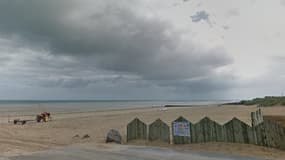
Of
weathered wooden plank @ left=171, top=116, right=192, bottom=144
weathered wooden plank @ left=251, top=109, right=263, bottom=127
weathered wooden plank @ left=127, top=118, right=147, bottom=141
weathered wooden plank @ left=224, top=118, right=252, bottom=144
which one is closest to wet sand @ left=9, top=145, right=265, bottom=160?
weathered wooden plank @ left=171, top=116, right=192, bottom=144

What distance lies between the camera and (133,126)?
1298 centimetres

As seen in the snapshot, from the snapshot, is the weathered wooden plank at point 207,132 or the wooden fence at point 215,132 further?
the weathered wooden plank at point 207,132

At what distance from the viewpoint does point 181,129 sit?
38.6 feet

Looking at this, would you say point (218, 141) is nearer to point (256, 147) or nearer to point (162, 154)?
point (256, 147)

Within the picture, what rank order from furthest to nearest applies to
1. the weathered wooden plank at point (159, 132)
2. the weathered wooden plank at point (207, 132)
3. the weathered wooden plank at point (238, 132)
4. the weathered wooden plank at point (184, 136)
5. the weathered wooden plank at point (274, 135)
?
the weathered wooden plank at point (159, 132)
the weathered wooden plank at point (184, 136)
the weathered wooden plank at point (207, 132)
the weathered wooden plank at point (238, 132)
the weathered wooden plank at point (274, 135)

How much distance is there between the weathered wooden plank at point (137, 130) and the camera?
12648mm

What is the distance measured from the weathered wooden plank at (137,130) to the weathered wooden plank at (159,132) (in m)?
0.39

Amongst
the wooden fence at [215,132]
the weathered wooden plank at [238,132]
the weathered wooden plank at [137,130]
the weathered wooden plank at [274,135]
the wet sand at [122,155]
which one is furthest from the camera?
the weathered wooden plank at [137,130]

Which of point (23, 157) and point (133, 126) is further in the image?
point (133, 126)

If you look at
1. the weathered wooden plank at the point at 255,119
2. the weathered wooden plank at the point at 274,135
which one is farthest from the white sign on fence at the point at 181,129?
the weathered wooden plank at the point at 274,135

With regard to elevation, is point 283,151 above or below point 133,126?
below

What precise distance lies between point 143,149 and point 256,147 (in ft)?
13.6

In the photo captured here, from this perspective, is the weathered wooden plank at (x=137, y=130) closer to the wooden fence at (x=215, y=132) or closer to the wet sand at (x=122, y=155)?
the wooden fence at (x=215, y=132)

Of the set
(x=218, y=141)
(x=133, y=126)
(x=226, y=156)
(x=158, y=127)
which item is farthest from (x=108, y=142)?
(x=226, y=156)
